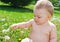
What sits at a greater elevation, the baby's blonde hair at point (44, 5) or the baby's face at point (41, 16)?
the baby's blonde hair at point (44, 5)

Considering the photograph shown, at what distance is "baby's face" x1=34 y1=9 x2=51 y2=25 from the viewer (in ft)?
10.9

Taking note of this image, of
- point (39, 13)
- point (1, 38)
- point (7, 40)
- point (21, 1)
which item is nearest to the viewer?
point (39, 13)

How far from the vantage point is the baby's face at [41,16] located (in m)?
3.31

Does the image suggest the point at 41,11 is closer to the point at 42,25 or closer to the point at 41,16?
the point at 41,16

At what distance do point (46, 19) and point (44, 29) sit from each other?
14 centimetres

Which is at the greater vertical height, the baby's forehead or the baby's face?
the baby's forehead

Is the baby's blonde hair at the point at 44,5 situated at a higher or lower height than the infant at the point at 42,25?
higher

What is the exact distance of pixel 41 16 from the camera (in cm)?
335

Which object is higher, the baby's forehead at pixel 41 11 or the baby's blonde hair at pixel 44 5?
the baby's blonde hair at pixel 44 5

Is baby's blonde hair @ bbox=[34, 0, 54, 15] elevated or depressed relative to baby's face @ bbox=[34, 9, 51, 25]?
elevated

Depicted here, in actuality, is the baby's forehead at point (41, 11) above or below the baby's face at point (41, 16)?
above

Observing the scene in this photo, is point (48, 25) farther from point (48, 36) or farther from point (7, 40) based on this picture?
point (7, 40)

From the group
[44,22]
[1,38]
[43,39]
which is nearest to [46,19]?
[44,22]

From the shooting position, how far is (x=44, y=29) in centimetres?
346
